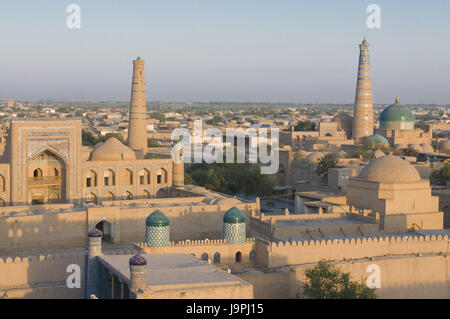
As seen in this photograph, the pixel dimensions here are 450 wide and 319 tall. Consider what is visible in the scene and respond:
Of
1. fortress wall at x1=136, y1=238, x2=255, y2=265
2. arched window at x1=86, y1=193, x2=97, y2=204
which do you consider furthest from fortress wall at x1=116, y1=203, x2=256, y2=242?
arched window at x1=86, y1=193, x2=97, y2=204

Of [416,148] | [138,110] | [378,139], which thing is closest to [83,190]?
[138,110]

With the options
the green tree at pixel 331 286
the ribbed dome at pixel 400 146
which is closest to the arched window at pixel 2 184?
the green tree at pixel 331 286

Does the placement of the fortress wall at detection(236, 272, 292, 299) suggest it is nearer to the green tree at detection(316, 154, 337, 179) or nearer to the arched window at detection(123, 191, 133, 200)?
the arched window at detection(123, 191, 133, 200)

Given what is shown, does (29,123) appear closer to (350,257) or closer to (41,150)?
(41,150)

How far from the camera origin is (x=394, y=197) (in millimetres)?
21719

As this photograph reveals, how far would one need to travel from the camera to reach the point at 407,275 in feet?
56.9

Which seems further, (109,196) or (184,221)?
(109,196)

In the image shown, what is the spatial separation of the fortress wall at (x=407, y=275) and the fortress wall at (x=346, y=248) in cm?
57

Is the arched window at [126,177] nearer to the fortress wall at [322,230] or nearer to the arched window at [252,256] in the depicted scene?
the fortress wall at [322,230]

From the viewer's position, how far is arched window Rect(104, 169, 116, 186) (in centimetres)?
2775

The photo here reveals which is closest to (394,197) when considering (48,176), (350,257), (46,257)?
(350,257)

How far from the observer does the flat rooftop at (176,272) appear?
12938 mm

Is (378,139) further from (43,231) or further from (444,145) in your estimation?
(43,231)

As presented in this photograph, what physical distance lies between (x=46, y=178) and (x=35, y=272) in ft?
34.7
